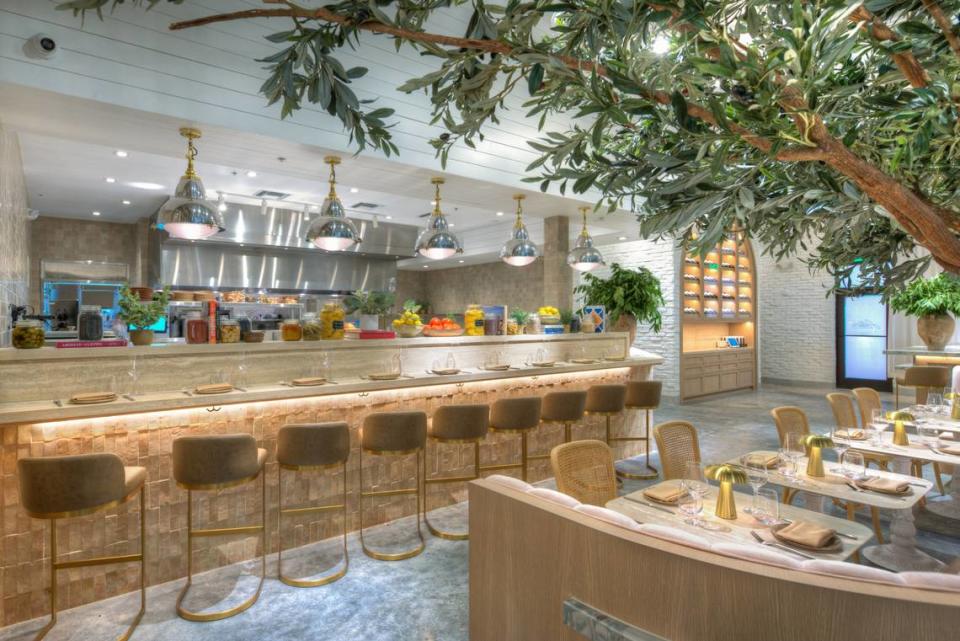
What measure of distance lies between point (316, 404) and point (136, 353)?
1222 mm

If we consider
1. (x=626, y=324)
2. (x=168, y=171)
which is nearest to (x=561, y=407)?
(x=626, y=324)

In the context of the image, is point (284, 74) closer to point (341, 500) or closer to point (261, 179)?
point (341, 500)

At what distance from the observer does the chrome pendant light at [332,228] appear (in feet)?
15.1

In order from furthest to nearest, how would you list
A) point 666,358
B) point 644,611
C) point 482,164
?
1. point 666,358
2. point 482,164
3. point 644,611

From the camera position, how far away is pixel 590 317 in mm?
6402

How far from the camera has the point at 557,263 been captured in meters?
7.20

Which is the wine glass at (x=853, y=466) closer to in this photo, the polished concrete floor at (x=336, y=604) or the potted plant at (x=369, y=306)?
the polished concrete floor at (x=336, y=604)

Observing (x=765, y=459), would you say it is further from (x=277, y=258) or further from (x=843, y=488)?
(x=277, y=258)

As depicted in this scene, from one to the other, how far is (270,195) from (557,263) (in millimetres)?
4567

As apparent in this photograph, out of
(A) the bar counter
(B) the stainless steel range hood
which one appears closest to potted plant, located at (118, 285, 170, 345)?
(A) the bar counter

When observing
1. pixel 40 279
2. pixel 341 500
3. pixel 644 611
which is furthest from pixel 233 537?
pixel 40 279

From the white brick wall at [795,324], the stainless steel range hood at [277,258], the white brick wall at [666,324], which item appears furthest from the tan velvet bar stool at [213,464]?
the white brick wall at [795,324]

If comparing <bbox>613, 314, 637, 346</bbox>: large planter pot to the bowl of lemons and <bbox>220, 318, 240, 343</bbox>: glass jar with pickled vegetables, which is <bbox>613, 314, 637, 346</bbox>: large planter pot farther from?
<bbox>220, 318, 240, 343</bbox>: glass jar with pickled vegetables

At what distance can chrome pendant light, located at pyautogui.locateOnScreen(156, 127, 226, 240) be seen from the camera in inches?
153
